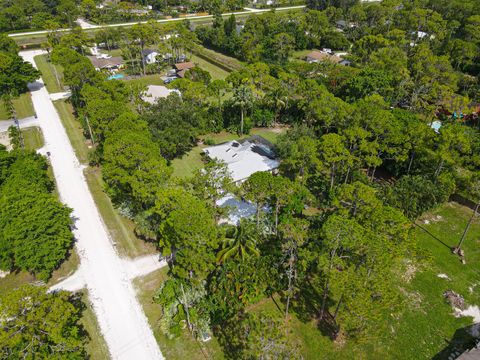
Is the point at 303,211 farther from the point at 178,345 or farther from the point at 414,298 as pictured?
the point at 178,345

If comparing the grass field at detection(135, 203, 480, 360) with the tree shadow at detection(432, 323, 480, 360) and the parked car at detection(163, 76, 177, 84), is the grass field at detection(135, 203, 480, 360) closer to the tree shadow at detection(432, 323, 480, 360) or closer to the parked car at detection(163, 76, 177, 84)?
the tree shadow at detection(432, 323, 480, 360)

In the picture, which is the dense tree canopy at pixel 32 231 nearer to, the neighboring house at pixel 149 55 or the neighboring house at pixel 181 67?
the neighboring house at pixel 181 67

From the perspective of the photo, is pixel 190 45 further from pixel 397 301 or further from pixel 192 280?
pixel 397 301

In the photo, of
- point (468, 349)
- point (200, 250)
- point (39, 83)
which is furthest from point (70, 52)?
point (468, 349)

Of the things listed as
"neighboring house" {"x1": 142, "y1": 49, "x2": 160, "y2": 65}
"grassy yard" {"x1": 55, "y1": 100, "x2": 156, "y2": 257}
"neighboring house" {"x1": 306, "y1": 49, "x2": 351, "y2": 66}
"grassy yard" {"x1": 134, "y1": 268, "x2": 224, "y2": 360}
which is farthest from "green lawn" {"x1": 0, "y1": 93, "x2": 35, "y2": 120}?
"neighboring house" {"x1": 306, "y1": 49, "x2": 351, "y2": 66}

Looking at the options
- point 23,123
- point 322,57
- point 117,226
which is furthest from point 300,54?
point 117,226

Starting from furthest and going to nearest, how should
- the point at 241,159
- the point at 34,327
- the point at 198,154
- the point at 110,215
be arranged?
1. the point at 198,154
2. the point at 241,159
3. the point at 110,215
4. the point at 34,327
